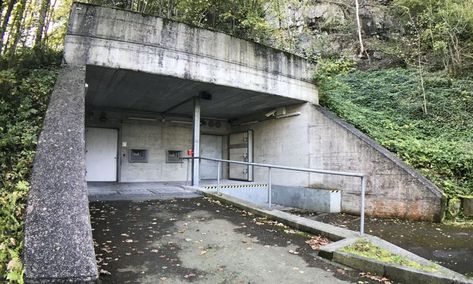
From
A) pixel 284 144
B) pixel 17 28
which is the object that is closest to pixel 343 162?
pixel 284 144

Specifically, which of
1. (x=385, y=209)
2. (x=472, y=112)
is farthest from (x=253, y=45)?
(x=472, y=112)

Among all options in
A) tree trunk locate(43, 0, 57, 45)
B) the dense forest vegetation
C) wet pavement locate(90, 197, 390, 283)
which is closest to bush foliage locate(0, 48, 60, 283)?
the dense forest vegetation

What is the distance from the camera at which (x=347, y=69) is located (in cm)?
1245

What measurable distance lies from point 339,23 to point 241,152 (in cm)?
1137

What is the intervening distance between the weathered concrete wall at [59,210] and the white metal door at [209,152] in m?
8.92

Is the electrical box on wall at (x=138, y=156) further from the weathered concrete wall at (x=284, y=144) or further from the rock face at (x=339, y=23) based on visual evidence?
the rock face at (x=339, y=23)

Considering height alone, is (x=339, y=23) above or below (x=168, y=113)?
above

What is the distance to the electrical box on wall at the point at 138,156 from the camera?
1211 cm

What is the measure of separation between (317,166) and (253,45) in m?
4.10

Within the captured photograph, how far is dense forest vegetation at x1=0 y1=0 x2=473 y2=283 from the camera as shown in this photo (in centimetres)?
525

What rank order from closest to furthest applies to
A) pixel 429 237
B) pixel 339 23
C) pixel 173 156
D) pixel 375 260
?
pixel 375 260 → pixel 429 237 → pixel 173 156 → pixel 339 23

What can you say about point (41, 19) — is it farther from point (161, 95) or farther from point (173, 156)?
point (173, 156)

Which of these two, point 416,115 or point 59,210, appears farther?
point 416,115

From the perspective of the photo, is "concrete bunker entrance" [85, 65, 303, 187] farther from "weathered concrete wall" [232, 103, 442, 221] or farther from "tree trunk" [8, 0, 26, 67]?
"tree trunk" [8, 0, 26, 67]
